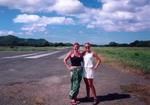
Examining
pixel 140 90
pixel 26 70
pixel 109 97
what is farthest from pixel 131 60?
pixel 109 97

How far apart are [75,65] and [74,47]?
525mm

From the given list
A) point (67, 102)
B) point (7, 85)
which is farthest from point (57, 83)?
point (67, 102)

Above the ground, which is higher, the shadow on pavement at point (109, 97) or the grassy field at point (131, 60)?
the shadow on pavement at point (109, 97)

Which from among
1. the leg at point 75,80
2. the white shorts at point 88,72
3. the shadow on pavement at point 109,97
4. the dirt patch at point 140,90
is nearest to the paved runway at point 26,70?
the dirt patch at point 140,90

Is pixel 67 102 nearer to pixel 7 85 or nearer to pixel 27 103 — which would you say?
pixel 27 103

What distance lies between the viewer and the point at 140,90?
12164mm

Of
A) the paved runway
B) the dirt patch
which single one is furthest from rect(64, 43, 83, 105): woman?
the paved runway

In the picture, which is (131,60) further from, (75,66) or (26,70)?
(75,66)

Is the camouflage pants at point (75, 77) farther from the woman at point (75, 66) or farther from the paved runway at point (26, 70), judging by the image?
the paved runway at point (26, 70)

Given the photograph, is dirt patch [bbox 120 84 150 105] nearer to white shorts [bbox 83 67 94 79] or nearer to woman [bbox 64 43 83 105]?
white shorts [bbox 83 67 94 79]

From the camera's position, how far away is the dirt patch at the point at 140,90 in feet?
34.4

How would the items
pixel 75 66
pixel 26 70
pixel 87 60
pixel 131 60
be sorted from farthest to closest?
1. pixel 131 60
2. pixel 26 70
3. pixel 87 60
4. pixel 75 66

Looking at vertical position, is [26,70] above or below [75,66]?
below

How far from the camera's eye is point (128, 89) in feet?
40.3
